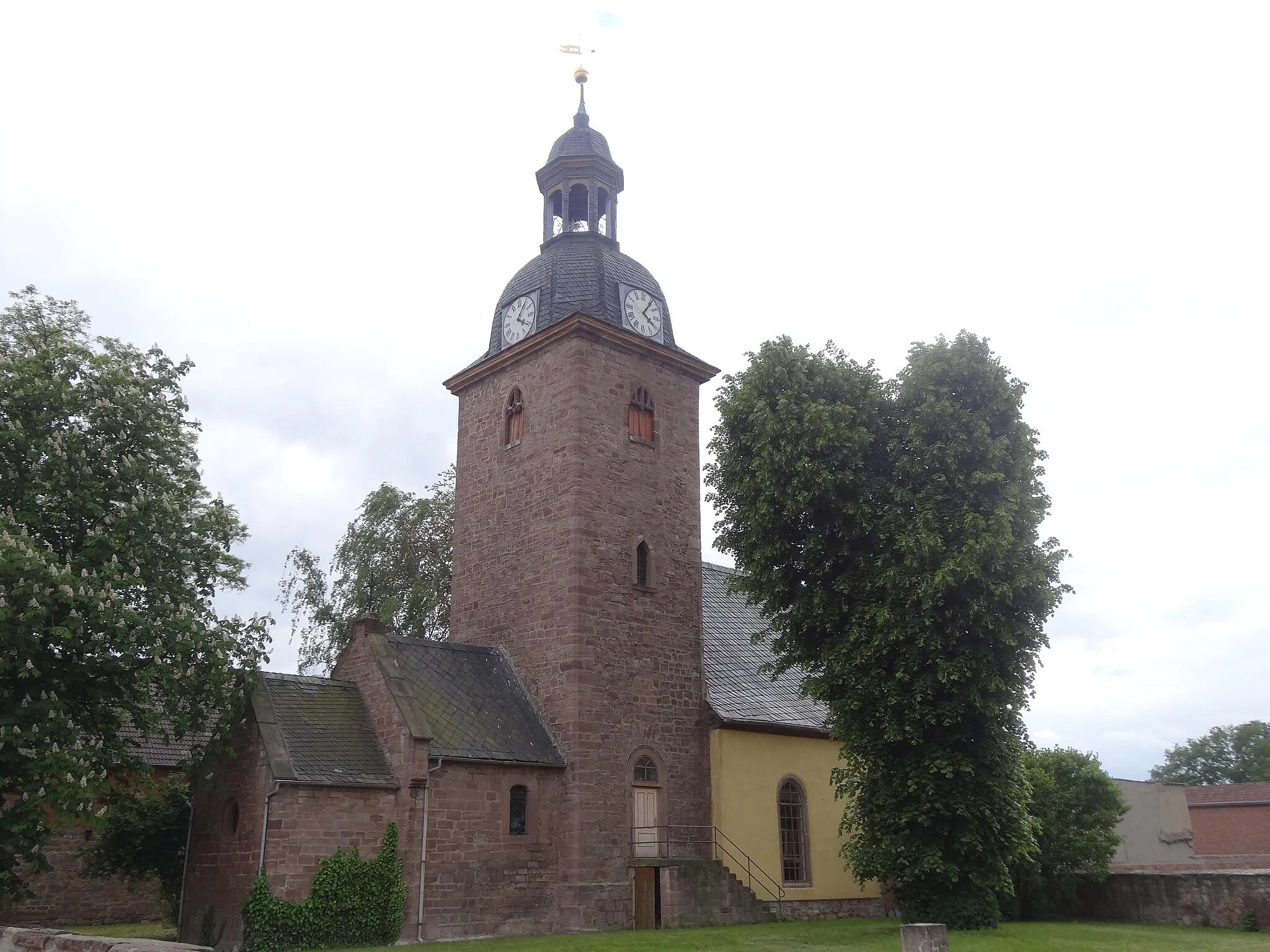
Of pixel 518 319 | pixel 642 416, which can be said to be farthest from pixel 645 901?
pixel 518 319

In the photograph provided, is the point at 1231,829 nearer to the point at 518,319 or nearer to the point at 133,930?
the point at 518,319

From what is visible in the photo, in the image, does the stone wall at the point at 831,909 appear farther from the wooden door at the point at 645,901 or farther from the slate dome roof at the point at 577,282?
the slate dome roof at the point at 577,282

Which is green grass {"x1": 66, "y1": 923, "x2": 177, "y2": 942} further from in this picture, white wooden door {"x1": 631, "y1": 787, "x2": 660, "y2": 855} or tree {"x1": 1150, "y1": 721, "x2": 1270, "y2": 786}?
tree {"x1": 1150, "y1": 721, "x2": 1270, "y2": 786}

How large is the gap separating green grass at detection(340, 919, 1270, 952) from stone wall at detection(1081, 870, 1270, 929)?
57 cm

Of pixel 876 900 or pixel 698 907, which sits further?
pixel 876 900

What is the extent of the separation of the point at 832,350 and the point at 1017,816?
30.5 feet

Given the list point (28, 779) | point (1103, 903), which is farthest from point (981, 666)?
point (28, 779)

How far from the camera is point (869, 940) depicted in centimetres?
1730

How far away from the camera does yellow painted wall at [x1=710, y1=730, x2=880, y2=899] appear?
2286cm

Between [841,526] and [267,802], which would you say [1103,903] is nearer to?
[841,526]

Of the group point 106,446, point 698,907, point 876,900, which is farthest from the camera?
point 876,900

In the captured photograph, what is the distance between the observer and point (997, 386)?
19.4 meters

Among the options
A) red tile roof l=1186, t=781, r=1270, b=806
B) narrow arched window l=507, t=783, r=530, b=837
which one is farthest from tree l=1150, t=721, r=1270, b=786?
narrow arched window l=507, t=783, r=530, b=837

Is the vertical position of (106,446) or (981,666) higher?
(106,446)
